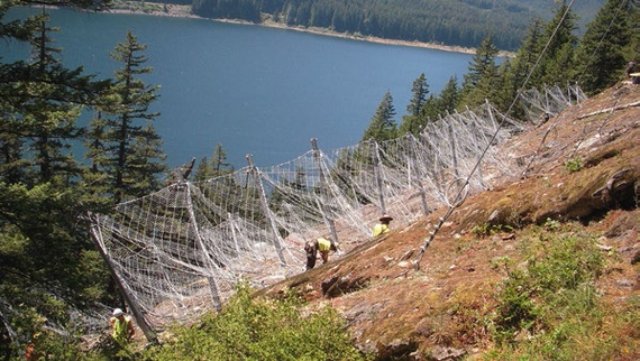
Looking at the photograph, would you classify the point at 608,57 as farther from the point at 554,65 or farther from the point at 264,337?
the point at 264,337

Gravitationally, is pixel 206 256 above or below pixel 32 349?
above

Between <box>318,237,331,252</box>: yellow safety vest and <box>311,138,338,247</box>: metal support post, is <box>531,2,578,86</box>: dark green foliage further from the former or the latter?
<box>318,237,331,252</box>: yellow safety vest

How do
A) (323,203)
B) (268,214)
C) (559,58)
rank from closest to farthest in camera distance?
(268,214) → (323,203) → (559,58)

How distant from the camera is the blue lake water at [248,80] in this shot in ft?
179

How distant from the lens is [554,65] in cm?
3123

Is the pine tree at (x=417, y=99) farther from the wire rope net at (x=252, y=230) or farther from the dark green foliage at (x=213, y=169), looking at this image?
the wire rope net at (x=252, y=230)

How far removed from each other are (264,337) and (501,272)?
7.38 feet

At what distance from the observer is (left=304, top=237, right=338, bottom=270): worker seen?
8.77m

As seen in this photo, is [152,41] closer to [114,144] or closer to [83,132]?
[114,144]

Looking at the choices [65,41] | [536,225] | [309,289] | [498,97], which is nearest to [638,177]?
[536,225]

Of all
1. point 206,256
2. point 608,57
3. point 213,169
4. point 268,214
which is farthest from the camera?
point 213,169

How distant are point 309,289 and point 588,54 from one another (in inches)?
1006

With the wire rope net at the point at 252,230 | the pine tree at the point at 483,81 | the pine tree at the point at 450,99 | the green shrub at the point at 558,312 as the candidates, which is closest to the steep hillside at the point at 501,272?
the green shrub at the point at 558,312

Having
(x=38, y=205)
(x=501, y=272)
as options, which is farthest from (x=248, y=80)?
(x=501, y=272)
